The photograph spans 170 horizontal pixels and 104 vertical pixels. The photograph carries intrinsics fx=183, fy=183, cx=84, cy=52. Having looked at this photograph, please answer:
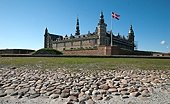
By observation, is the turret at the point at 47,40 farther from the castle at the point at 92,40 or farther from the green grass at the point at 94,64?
the green grass at the point at 94,64

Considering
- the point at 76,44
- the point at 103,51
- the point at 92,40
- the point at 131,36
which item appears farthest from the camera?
the point at 131,36

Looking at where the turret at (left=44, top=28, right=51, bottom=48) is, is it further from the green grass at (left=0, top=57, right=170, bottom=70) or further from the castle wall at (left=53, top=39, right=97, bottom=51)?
the green grass at (left=0, top=57, right=170, bottom=70)

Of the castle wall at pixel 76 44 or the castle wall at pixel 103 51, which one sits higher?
the castle wall at pixel 76 44

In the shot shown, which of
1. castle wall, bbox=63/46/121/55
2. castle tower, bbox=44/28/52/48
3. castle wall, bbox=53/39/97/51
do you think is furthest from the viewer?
castle tower, bbox=44/28/52/48

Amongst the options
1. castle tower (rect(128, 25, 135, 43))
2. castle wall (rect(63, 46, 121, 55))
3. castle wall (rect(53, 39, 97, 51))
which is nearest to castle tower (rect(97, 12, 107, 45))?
castle wall (rect(53, 39, 97, 51))

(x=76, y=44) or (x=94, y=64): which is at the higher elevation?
(x=76, y=44)

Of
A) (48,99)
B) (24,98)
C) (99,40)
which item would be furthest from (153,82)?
(99,40)

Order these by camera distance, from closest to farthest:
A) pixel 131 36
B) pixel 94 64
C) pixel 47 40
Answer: pixel 94 64, pixel 131 36, pixel 47 40

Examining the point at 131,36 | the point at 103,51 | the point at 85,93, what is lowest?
the point at 85,93

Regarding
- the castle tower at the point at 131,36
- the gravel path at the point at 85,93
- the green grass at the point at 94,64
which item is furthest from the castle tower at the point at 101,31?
the gravel path at the point at 85,93

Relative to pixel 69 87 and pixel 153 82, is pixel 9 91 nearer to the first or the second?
pixel 69 87

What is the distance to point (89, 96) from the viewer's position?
435 cm

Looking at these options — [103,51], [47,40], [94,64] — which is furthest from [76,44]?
[94,64]

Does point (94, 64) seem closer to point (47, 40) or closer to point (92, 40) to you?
point (92, 40)
